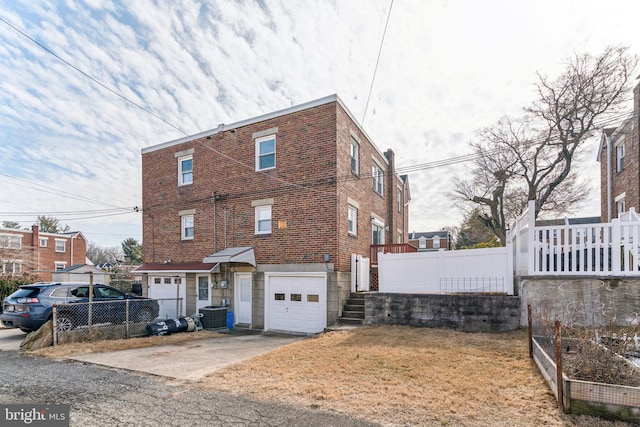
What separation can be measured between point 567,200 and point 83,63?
76.4 feet

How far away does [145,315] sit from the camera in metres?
11.8

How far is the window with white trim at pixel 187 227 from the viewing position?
15531 mm

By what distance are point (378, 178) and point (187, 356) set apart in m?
13.0

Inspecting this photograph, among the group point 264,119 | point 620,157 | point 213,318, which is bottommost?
point 213,318

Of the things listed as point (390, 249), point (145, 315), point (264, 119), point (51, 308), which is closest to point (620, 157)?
point (390, 249)

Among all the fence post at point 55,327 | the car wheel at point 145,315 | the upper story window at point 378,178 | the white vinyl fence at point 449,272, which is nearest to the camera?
the fence post at point 55,327

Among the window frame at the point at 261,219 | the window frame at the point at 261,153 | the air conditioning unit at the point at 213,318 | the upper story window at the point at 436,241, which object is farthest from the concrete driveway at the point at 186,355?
the upper story window at the point at 436,241

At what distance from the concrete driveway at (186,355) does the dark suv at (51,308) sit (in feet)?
2.29

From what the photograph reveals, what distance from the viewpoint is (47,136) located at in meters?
12.5

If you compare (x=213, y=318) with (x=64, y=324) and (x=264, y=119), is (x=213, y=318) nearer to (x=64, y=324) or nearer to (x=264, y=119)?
(x=64, y=324)

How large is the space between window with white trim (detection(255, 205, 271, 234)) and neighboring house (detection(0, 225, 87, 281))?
25.4 meters

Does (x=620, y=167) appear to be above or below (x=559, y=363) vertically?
above

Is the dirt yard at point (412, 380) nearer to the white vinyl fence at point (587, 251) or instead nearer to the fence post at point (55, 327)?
the fence post at point (55, 327)

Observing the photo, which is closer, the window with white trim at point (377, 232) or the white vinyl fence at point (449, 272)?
the white vinyl fence at point (449, 272)
